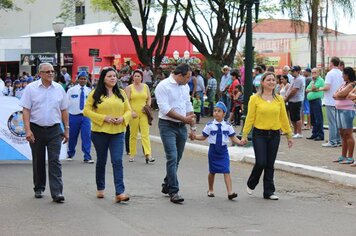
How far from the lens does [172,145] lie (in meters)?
9.83

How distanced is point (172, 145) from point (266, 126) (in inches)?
56.3

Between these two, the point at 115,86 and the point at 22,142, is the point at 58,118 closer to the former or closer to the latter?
the point at 115,86

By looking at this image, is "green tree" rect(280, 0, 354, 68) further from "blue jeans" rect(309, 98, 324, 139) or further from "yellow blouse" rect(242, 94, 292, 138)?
"yellow blouse" rect(242, 94, 292, 138)

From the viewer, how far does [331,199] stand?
412 inches

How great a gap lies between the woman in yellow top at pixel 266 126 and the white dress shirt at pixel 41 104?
274 centimetres

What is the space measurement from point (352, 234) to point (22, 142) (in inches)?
318

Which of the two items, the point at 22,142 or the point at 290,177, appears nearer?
the point at 290,177

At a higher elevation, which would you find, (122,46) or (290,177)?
(122,46)

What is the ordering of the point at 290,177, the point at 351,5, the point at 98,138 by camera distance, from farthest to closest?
the point at 351,5 → the point at 290,177 → the point at 98,138

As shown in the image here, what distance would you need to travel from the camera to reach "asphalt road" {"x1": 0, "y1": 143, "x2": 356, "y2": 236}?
26.3 ft

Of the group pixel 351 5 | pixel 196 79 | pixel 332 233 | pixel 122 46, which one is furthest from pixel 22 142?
pixel 122 46

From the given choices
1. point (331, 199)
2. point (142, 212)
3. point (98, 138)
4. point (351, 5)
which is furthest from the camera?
point (351, 5)

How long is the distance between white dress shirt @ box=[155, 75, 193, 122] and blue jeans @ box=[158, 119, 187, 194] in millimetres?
124

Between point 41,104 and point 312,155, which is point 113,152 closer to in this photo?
point 41,104
